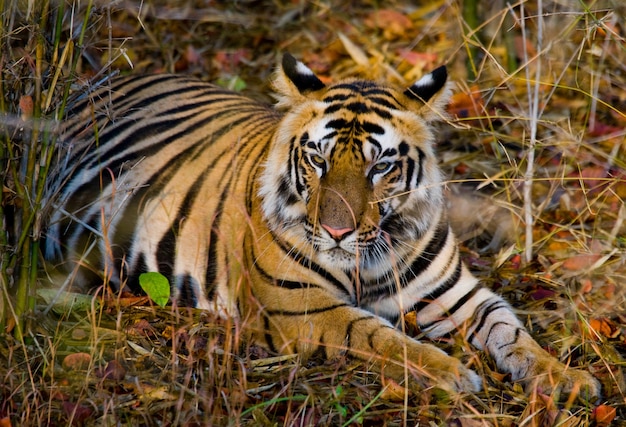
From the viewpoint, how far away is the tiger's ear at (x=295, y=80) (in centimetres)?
374

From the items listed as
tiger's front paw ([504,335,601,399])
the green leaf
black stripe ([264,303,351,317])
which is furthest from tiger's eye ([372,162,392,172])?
the green leaf

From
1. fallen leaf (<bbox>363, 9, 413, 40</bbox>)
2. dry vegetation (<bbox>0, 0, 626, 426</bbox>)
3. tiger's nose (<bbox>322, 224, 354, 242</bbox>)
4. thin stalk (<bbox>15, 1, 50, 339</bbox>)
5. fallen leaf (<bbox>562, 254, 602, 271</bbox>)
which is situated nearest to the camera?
dry vegetation (<bbox>0, 0, 626, 426</bbox>)

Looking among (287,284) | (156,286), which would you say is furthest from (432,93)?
(156,286)

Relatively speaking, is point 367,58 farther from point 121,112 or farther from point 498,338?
point 498,338

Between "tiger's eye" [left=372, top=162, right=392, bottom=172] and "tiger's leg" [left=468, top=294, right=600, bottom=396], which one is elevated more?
Answer: "tiger's eye" [left=372, top=162, right=392, bottom=172]

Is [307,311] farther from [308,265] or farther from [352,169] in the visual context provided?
[352,169]

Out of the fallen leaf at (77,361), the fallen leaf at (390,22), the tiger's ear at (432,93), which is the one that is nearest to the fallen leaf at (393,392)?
the fallen leaf at (77,361)

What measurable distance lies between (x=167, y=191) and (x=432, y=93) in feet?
4.56

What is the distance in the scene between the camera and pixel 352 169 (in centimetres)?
348

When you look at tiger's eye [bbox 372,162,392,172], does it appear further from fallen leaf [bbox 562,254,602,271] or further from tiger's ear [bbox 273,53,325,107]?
fallen leaf [bbox 562,254,602,271]

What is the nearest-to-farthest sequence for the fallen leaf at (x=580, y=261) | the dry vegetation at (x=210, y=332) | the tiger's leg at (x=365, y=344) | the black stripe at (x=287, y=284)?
the dry vegetation at (x=210, y=332)
the tiger's leg at (x=365, y=344)
the black stripe at (x=287, y=284)
the fallen leaf at (x=580, y=261)

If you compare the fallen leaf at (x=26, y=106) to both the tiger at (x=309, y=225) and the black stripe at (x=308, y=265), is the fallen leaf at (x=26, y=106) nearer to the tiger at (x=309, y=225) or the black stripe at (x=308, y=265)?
the tiger at (x=309, y=225)

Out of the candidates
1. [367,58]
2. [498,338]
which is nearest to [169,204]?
[498,338]

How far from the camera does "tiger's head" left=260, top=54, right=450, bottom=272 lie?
3457mm
